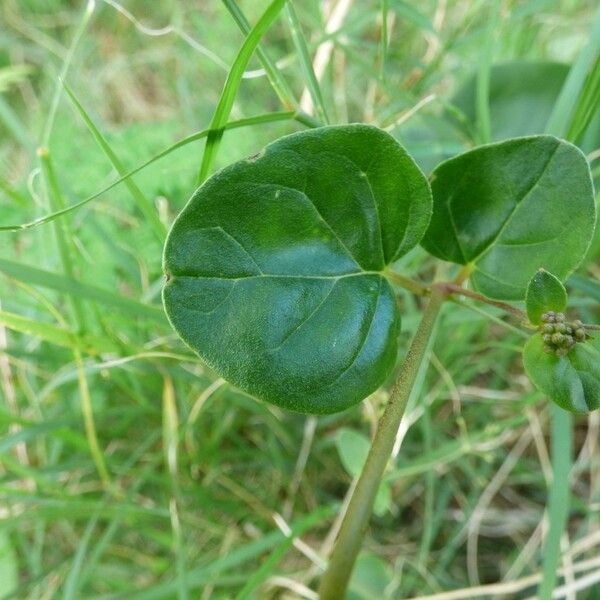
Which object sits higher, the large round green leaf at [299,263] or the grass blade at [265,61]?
the grass blade at [265,61]

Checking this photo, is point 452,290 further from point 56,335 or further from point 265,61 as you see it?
point 56,335

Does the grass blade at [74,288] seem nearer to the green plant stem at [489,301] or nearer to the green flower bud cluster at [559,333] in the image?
the green plant stem at [489,301]

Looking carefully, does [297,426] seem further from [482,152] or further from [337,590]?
[482,152]

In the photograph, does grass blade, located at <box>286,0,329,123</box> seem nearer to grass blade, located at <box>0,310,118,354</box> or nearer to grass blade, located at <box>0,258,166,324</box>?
grass blade, located at <box>0,258,166,324</box>

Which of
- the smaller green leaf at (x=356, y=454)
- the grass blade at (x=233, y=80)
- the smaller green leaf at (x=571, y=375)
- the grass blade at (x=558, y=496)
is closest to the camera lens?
the smaller green leaf at (x=571, y=375)

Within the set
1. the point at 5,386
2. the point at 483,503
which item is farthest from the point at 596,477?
the point at 5,386

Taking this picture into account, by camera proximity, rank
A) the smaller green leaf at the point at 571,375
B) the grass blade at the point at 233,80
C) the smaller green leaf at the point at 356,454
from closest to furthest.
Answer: the smaller green leaf at the point at 571,375 → the grass blade at the point at 233,80 → the smaller green leaf at the point at 356,454

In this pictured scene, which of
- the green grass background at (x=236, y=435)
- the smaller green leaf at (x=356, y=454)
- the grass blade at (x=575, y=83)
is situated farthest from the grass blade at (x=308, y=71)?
the smaller green leaf at (x=356, y=454)

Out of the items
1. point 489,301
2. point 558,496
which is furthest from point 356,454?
point 489,301
